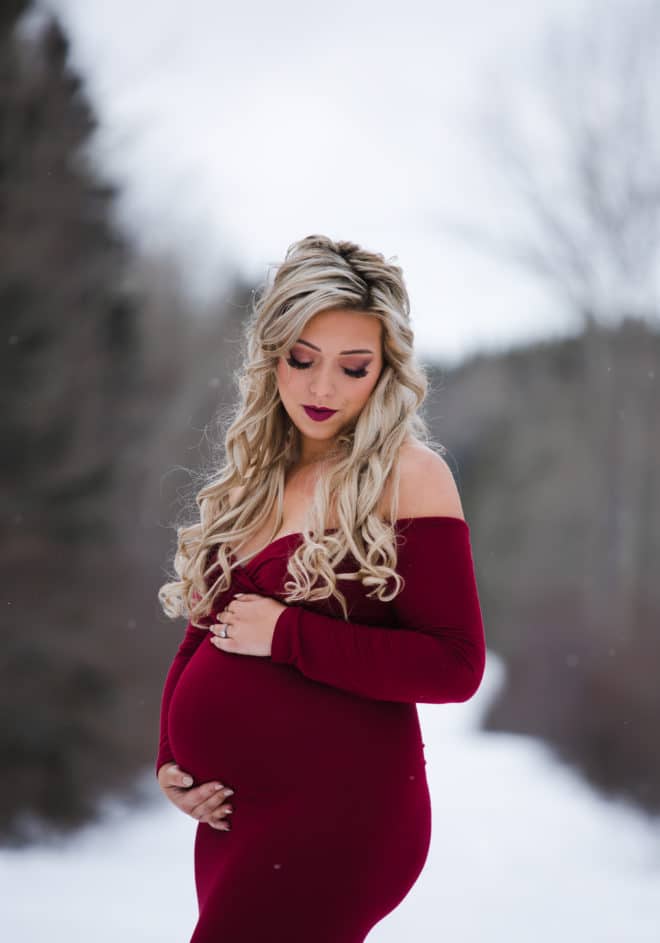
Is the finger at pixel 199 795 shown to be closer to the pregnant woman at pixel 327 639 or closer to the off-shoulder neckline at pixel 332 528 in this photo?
the pregnant woman at pixel 327 639

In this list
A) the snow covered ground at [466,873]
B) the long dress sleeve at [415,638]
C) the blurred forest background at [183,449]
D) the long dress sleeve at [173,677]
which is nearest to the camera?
the long dress sleeve at [415,638]

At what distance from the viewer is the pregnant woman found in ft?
3.38

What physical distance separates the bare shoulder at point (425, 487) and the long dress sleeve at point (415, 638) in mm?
15

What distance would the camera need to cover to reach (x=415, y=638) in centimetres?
102

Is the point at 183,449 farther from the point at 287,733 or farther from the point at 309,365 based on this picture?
the point at 287,733

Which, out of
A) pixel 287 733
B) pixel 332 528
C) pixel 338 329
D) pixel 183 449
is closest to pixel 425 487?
pixel 332 528

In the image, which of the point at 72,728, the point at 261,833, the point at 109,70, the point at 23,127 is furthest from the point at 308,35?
the point at 261,833

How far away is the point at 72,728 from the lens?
4055 mm

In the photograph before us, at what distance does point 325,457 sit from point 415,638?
11.7 inches

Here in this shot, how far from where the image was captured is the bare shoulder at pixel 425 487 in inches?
42.3

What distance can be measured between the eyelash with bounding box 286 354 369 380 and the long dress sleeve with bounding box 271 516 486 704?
0.69 ft

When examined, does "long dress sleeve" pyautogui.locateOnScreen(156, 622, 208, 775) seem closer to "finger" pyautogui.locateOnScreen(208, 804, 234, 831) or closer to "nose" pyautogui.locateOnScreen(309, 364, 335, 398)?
"finger" pyautogui.locateOnScreen(208, 804, 234, 831)

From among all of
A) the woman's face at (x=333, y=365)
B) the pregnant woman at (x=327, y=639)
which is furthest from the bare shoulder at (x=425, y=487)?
the woman's face at (x=333, y=365)

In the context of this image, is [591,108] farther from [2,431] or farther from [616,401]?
[2,431]
